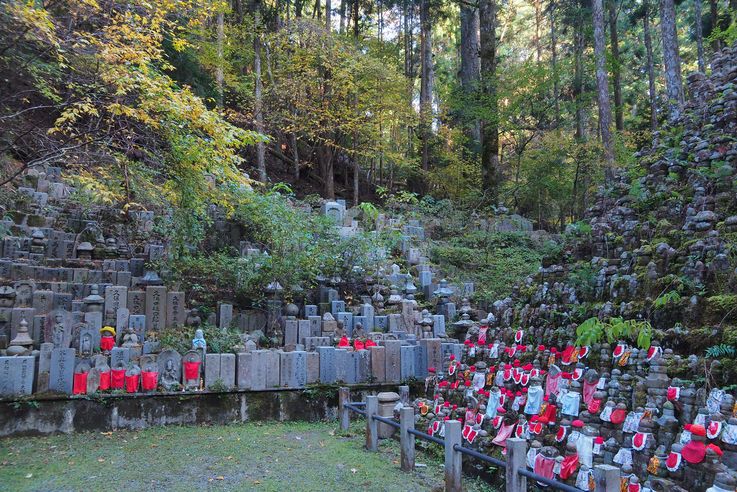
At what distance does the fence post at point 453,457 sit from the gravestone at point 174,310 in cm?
593

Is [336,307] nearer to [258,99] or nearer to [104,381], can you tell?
[104,381]

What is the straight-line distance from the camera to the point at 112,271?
1018 cm

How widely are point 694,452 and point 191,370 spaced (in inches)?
243

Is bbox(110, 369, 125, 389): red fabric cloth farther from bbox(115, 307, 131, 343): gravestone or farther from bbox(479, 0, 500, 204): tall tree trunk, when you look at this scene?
bbox(479, 0, 500, 204): tall tree trunk

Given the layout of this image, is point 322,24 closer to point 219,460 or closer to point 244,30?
point 244,30

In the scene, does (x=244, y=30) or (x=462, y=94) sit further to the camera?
(x=462, y=94)

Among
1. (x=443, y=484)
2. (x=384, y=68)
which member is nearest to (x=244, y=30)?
(x=384, y=68)

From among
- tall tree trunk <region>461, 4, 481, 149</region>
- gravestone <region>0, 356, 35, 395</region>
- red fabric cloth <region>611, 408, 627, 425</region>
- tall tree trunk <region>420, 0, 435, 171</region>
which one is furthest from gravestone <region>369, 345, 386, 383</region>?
tall tree trunk <region>461, 4, 481, 149</region>

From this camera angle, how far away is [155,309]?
9.16m

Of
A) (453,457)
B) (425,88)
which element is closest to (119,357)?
(453,457)

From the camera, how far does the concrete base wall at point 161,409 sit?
670 cm

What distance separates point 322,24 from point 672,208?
14397 millimetres

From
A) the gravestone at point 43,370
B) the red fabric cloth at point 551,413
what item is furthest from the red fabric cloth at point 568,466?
the gravestone at point 43,370

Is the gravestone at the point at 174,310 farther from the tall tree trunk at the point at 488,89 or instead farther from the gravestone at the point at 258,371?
the tall tree trunk at the point at 488,89
